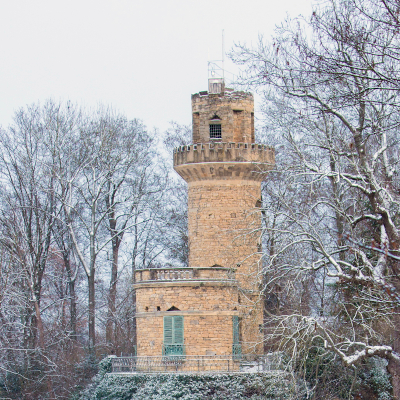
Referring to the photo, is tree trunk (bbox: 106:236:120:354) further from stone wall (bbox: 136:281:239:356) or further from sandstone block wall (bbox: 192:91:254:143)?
sandstone block wall (bbox: 192:91:254:143)

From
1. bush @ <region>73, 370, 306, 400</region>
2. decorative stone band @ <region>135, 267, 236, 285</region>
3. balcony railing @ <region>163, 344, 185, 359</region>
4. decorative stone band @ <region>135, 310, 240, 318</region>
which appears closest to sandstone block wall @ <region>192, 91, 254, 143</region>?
decorative stone band @ <region>135, 267, 236, 285</region>

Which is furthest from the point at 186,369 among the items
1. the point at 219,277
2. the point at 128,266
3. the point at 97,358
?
the point at 128,266

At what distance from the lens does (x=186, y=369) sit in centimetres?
2934

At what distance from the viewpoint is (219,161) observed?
32.6m

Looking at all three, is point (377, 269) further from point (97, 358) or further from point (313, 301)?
point (97, 358)

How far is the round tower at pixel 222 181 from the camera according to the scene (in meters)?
32.5

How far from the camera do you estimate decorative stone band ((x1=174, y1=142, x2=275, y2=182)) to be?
32625mm

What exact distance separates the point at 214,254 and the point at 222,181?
287 centimetres

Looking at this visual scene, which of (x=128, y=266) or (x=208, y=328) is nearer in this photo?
(x=208, y=328)

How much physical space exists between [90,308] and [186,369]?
8455mm

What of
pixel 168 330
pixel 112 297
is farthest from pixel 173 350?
pixel 112 297

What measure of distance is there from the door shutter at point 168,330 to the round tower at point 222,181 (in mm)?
3292

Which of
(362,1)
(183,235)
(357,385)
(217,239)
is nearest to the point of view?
(362,1)

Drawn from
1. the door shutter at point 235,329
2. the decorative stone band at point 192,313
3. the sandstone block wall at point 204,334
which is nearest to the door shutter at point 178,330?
the sandstone block wall at point 204,334
